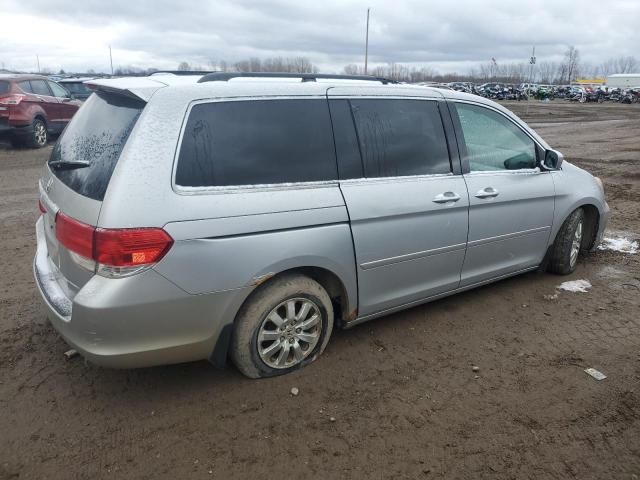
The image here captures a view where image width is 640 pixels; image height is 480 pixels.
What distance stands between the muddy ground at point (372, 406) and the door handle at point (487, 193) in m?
0.99

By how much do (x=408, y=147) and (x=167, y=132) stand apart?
1.74 meters

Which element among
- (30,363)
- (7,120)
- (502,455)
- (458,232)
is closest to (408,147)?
(458,232)

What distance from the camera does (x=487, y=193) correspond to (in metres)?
4.13

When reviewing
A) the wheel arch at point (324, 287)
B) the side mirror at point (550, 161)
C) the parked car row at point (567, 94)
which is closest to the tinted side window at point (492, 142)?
the side mirror at point (550, 161)

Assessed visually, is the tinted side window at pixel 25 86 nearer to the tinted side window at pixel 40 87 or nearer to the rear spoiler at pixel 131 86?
the tinted side window at pixel 40 87

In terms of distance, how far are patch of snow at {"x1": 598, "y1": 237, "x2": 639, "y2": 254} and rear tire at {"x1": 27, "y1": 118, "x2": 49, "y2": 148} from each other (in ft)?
43.1

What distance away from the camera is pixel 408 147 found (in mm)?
3805

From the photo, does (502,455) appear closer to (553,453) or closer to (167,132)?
(553,453)

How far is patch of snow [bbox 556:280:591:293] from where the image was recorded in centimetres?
490

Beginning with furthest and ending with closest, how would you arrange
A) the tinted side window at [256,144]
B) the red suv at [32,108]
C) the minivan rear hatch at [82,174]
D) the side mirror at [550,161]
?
the red suv at [32,108]
the side mirror at [550,161]
the tinted side window at [256,144]
the minivan rear hatch at [82,174]

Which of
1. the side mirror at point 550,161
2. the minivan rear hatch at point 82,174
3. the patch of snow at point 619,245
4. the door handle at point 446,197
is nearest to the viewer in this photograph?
the minivan rear hatch at point 82,174

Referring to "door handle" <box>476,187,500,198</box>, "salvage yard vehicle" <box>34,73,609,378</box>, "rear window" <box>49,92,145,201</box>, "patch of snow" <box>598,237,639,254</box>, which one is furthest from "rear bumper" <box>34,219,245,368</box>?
"patch of snow" <box>598,237,639,254</box>

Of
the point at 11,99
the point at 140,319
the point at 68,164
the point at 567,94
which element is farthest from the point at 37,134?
the point at 567,94

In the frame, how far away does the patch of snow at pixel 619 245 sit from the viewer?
603 centimetres
